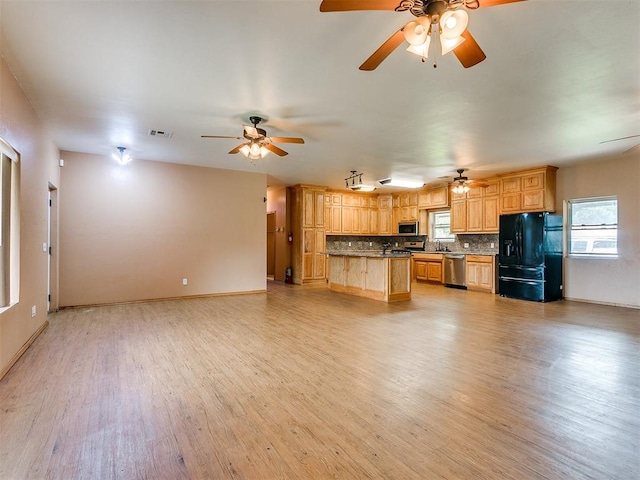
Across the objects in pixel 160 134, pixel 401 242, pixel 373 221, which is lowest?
pixel 401 242

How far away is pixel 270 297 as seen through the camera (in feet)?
22.5

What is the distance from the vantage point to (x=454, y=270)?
27.7ft

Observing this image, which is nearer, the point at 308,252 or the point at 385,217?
the point at 308,252

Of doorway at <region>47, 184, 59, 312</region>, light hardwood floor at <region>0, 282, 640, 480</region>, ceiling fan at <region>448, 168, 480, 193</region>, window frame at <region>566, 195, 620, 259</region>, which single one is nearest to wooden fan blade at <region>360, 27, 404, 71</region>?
light hardwood floor at <region>0, 282, 640, 480</region>

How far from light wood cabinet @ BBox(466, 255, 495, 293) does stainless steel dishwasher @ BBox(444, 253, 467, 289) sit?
17 centimetres

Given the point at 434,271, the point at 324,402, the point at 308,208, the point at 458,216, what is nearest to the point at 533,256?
the point at 458,216

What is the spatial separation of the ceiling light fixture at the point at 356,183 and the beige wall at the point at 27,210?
541cm

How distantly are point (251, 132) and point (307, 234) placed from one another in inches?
Answer: 207

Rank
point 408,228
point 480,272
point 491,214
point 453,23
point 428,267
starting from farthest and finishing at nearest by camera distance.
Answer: point 408,228, point 428,267, point 480,272, point 491,214, point 453,23

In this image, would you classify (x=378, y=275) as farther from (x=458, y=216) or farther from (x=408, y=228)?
(x=408, y=228)

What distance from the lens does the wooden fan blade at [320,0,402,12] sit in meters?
1.69

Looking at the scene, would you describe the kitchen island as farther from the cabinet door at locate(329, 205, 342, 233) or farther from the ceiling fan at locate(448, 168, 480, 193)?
the cabinet door at locate(329, 205, 342, 233)

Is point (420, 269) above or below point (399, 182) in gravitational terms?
below

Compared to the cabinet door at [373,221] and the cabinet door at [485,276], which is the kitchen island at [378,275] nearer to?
the cabinet door at [485,276]
